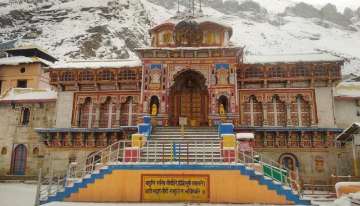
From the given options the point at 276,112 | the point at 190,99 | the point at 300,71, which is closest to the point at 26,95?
the point at 190,99

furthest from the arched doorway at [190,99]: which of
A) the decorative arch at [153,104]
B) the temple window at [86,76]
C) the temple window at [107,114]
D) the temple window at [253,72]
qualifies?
the temple window at [86,76]

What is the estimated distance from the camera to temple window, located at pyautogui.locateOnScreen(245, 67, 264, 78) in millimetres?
25219

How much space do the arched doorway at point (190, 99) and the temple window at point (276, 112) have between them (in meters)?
4.72

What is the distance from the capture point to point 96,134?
84.8 ft

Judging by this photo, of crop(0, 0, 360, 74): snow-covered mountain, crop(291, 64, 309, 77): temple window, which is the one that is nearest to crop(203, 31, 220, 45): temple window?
crop(291, 64, 309, 77): temple window

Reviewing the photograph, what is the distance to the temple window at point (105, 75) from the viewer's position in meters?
26.4

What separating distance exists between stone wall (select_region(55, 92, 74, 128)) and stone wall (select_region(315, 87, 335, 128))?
727 inches

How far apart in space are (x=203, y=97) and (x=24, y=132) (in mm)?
14866

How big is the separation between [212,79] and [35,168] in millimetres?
15390

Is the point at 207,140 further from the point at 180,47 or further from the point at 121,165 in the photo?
the point at 180,47

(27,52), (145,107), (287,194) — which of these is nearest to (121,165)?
(287,194)

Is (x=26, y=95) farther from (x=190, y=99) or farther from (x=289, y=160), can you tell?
(x=289, y=160)

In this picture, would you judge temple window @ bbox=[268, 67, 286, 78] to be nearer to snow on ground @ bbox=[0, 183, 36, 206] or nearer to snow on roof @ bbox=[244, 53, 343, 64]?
snow on roof @ bbox=[244, 53, 343, 64]

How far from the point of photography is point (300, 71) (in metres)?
24.8
